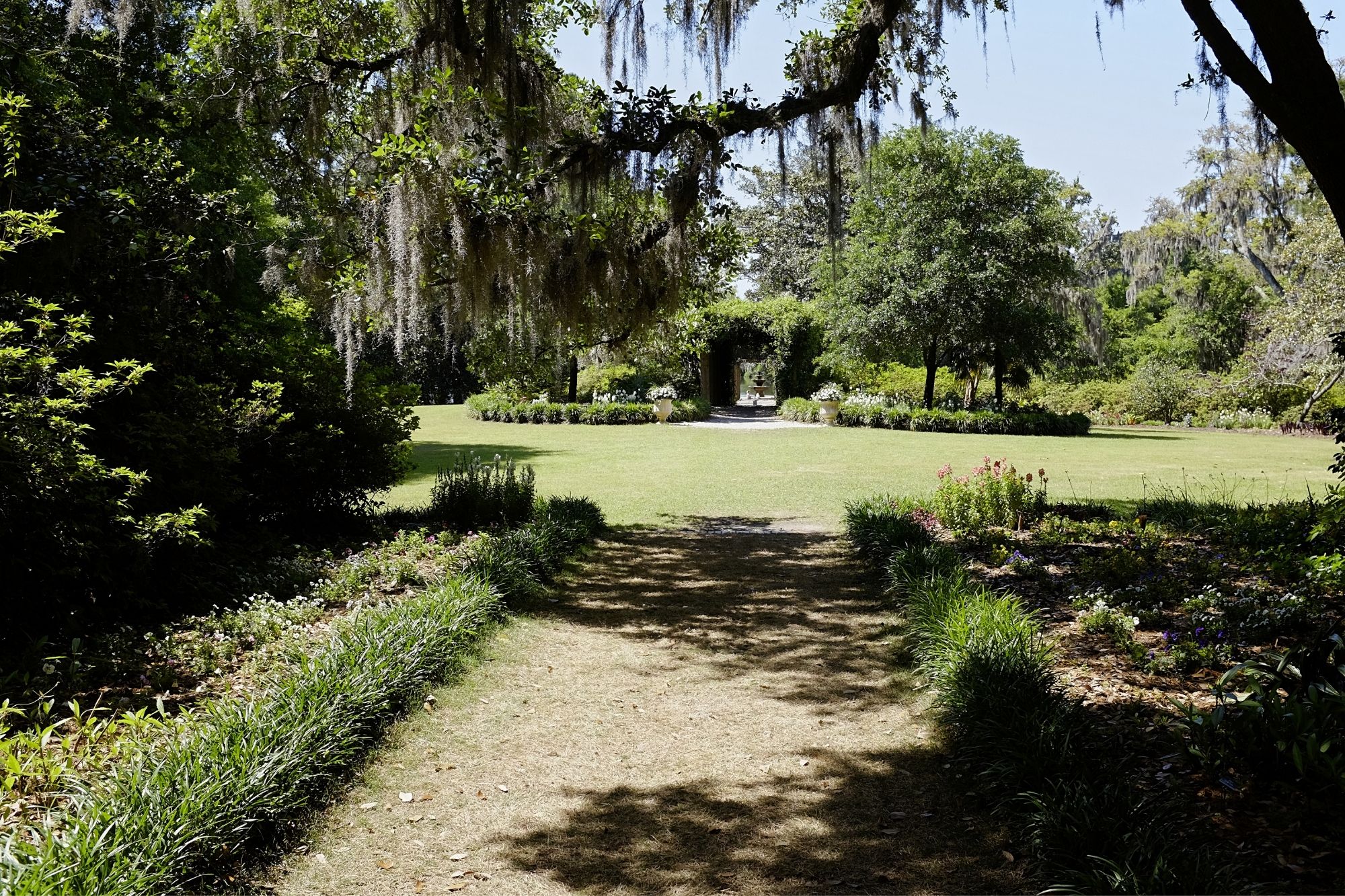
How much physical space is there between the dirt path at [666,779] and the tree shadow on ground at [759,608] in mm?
29

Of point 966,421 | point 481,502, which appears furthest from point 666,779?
point 966,421

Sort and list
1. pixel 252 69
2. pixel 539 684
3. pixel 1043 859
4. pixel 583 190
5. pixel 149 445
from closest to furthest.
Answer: pixel 1043 859 < pixel 539 684 < pixel 149 445 < pixel 583 190 < pixel 252 69

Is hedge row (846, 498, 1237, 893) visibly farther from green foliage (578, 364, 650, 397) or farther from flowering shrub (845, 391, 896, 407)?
green foliage (578, 364, 650, 397)

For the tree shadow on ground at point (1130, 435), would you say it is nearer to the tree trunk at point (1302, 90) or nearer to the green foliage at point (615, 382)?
the green foliage at point (615, 382)

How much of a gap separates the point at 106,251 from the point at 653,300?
4.05m

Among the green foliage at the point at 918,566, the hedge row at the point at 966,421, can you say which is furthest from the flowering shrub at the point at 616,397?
the green foliage at the point at 918,566

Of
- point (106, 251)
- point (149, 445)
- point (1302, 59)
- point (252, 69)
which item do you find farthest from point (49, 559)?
point (1302, 59)

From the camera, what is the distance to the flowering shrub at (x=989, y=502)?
24.6ft

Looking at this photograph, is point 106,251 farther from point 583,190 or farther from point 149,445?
point 583,190

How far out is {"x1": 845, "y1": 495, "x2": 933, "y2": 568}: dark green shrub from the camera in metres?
6.87

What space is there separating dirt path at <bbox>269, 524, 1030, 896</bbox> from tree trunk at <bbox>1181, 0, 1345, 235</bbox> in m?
3.03

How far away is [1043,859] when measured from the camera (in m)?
2.52

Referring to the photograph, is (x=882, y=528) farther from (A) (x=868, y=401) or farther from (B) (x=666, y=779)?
(A) (x=868, y=401)

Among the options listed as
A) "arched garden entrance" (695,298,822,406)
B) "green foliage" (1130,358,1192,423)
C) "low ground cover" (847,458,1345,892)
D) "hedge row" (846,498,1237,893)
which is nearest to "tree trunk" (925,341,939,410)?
"arched garden entrance" (695,298,822,406)
